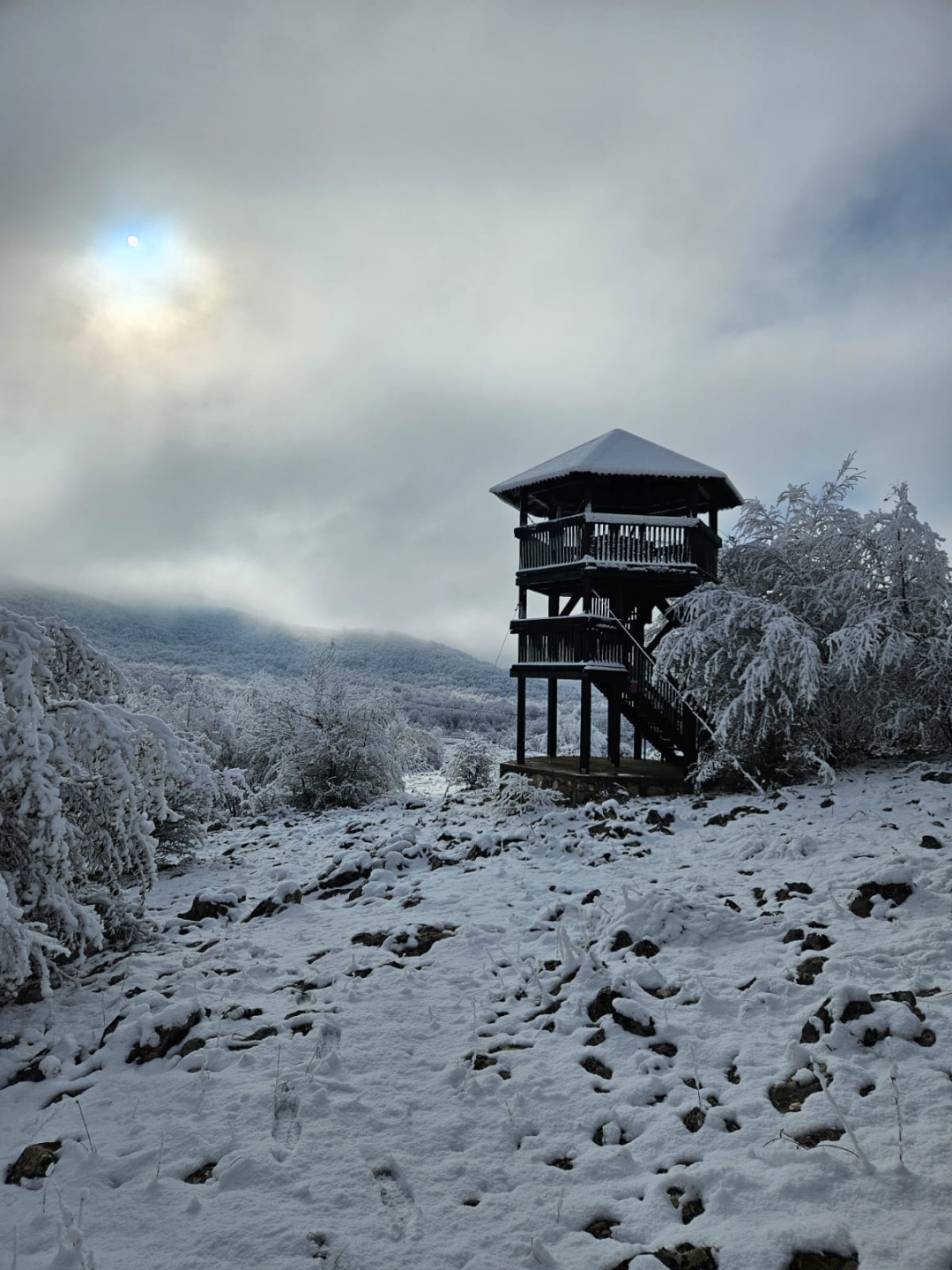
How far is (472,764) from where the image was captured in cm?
1992

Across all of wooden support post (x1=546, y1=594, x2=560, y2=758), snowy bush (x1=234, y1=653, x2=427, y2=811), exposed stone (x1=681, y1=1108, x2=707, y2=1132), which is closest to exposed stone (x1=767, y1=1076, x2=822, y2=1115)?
exposed stone (x1=681, y1=1108, x2=707, y2=1132)

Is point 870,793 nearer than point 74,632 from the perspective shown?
No

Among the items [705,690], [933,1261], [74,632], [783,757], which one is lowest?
[933,1261]

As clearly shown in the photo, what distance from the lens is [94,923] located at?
5.68 metres

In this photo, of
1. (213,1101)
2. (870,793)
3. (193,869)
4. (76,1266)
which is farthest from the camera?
(193,869)

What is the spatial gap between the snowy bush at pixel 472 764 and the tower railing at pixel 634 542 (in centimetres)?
722

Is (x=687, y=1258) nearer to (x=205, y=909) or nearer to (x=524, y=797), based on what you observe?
(x=205, y=909)

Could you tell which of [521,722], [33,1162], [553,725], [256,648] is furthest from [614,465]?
[256,648]

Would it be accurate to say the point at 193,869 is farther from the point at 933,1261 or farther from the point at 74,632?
the point at 933,1261

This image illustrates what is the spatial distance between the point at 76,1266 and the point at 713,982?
4.42 meters

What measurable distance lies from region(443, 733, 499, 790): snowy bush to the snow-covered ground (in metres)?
11.7

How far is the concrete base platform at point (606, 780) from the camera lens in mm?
13211

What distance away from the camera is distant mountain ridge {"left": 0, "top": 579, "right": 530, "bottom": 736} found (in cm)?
6391

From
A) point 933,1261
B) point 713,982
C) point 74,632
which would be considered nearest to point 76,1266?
point 933,1261
